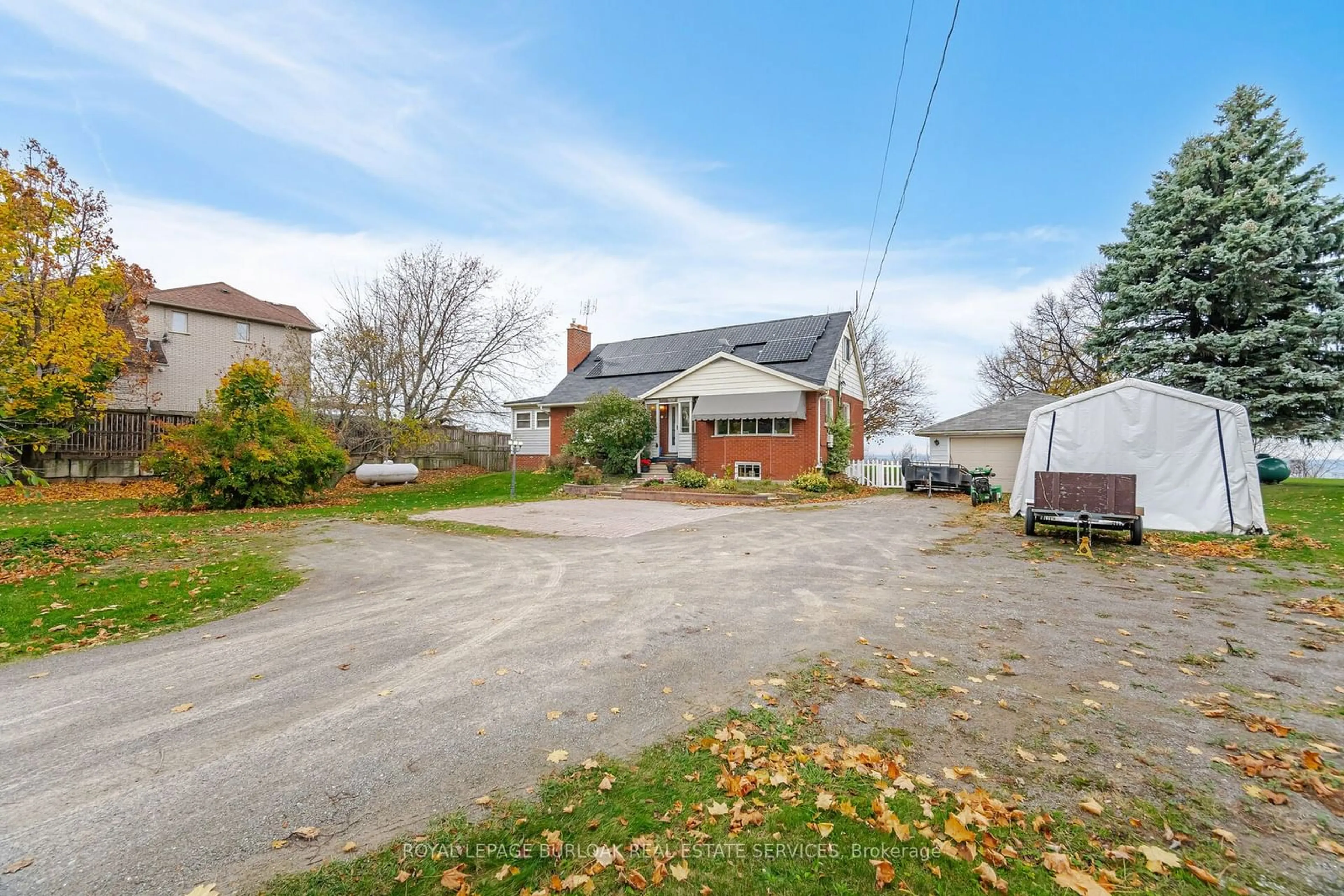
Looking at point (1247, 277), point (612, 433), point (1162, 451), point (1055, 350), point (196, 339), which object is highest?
point (1055, 350)

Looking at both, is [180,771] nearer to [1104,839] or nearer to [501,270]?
[1104,839]

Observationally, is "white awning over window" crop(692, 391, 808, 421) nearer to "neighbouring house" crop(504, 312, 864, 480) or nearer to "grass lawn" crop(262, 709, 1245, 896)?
"neighbouring house" crop(504, 312, 864, 480)

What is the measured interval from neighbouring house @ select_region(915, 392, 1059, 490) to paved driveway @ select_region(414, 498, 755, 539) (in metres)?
11.4

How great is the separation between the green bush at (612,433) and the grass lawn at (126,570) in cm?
829

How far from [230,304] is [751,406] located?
27682 millimetres

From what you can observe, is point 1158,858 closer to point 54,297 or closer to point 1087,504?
point 1087,504

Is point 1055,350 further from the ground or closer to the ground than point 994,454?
further from the ground

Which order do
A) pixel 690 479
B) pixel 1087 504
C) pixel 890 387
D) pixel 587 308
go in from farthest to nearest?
pixel 890 387 → pixel 587 308 → pixel 690 479 → pixel 1087 504

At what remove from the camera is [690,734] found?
310 centimetres

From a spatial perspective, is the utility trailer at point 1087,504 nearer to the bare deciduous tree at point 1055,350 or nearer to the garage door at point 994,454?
the garage door at point 994,454

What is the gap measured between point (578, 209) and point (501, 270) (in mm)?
Result: 7493

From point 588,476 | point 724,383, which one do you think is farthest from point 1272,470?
point 588,476

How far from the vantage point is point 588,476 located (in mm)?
19625

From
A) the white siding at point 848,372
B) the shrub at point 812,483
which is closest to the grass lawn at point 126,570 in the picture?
the shrub at point 812,483
